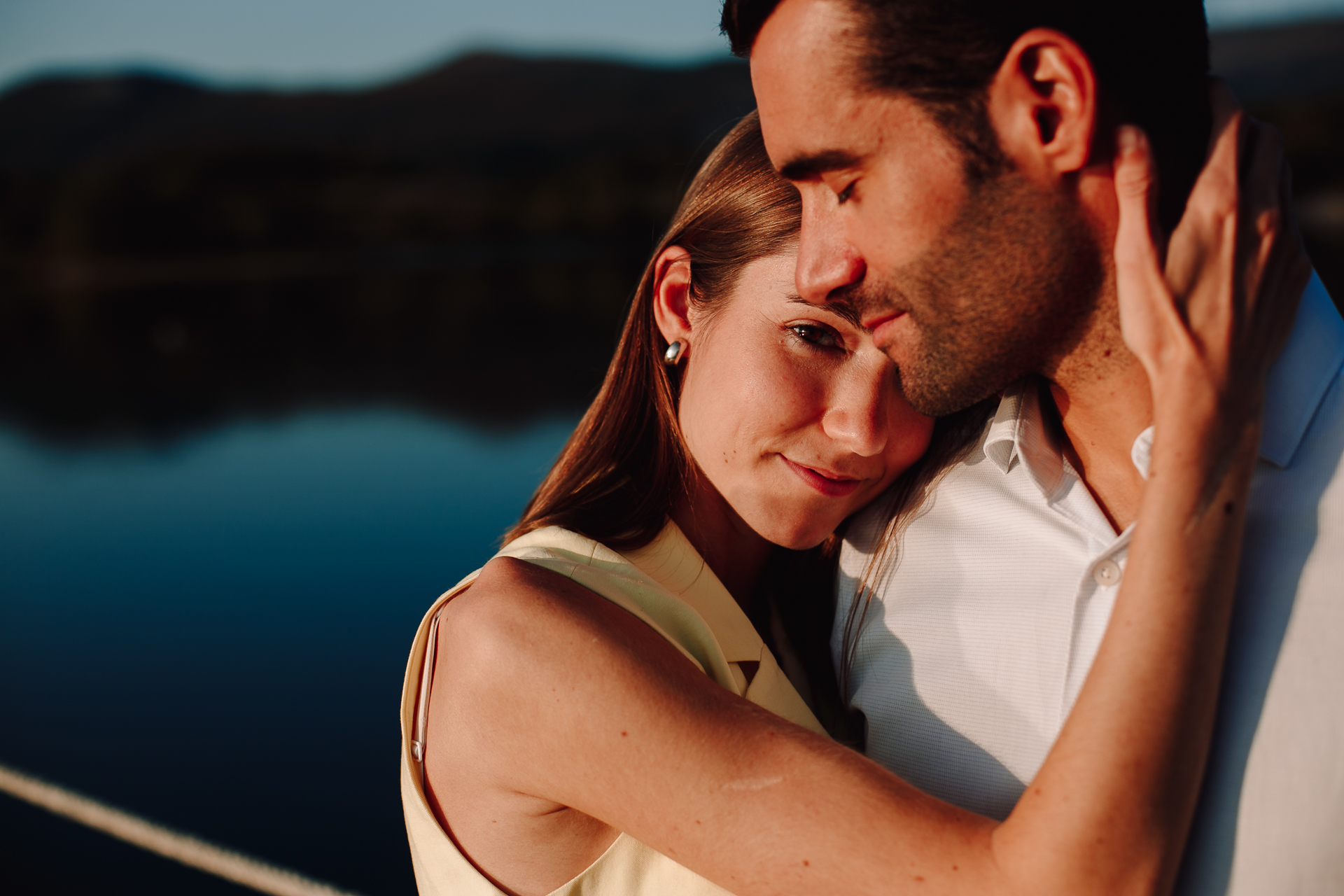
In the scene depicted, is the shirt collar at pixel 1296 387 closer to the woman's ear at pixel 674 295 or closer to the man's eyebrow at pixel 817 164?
the man's eyebrow at pixel 817 164

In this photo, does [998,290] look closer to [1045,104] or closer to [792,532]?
[1045,104]

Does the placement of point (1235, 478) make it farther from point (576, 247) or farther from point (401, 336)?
point (576, 247)

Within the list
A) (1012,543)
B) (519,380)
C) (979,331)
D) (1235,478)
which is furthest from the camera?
(519,380)

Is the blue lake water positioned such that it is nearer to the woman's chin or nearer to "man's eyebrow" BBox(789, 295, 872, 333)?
the woman's chin

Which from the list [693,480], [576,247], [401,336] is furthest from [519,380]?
[576,247]

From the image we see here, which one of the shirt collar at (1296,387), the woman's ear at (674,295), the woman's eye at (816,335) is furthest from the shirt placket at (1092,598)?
the woman's ear at (674,295)

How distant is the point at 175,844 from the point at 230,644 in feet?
18.6

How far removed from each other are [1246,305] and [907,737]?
821mm

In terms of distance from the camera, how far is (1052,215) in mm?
1357

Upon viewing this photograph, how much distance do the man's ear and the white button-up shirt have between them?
0.39 metres

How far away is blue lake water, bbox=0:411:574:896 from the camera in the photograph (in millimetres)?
5797

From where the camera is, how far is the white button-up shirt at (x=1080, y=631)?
122cm

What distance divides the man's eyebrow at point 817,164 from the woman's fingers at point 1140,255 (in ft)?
1.09

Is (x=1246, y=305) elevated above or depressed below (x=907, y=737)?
above
